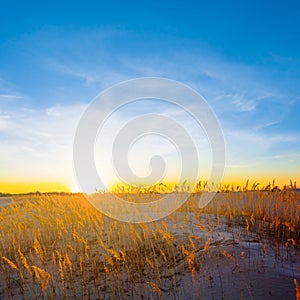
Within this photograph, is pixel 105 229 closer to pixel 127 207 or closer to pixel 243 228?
pixel 127 207

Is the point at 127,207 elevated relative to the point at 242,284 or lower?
elevated

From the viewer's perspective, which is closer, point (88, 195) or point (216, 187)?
point (216, 187)

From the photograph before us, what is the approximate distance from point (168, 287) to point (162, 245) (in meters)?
1.64

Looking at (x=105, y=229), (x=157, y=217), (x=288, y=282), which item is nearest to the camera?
(x=288, y=282)

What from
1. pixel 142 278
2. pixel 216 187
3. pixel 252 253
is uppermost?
pixel 216 187

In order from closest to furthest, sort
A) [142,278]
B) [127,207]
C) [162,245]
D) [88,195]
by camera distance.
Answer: [142,278], [162,245], [127,207], [88,195]

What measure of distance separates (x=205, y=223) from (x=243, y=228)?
93 cm

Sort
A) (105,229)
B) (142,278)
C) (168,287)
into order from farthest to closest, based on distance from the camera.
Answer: (105,229), (142,278), (168,287)

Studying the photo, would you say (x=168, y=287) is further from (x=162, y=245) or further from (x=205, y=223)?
(x=205, y=223)

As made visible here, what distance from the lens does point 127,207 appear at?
387 inches

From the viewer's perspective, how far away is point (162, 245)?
20.1 feet

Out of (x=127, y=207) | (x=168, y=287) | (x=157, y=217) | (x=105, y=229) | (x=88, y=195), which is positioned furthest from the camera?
(x=88, y=195)

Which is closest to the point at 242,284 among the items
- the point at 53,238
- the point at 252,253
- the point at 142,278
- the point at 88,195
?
the point at 252,253

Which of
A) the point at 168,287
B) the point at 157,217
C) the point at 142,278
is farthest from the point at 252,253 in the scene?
the point at 157,217
